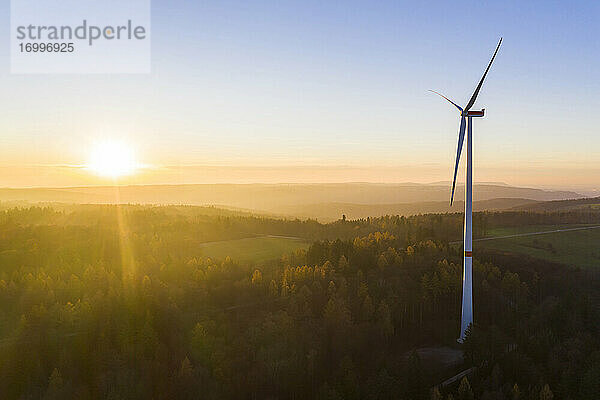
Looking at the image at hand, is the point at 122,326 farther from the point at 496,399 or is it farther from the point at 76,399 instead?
the point at 496,399

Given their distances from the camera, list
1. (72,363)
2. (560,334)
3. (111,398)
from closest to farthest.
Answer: (111,398)
(72,363)
(560,334)

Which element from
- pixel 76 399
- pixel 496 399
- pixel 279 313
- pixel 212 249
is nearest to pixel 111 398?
pixel 76 399

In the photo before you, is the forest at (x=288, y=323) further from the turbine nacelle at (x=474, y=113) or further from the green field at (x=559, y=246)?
the turbine nacelle at (x=474, y=113)

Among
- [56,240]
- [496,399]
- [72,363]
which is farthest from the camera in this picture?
[56,240]

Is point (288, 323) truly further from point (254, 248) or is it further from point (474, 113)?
point (254, 248)

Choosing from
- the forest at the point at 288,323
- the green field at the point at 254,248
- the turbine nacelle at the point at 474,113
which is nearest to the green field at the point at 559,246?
the forest at the point at 288,323
